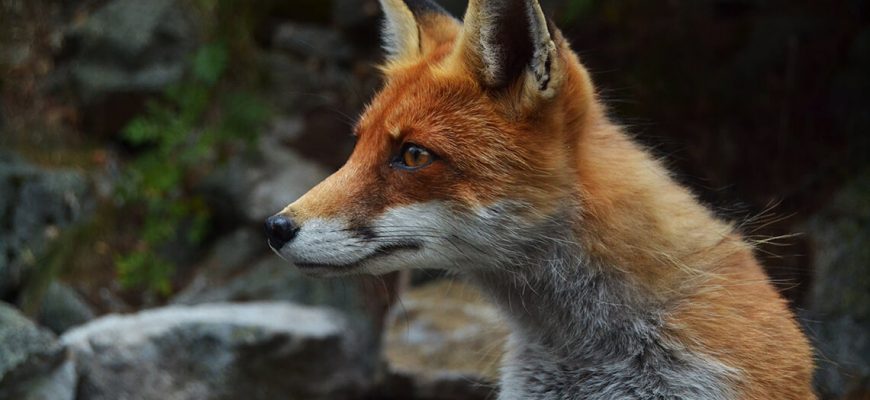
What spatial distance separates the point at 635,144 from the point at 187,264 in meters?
4.95

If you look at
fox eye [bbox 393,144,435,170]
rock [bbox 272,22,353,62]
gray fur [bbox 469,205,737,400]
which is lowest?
rock [bbox 272,22,353,62]

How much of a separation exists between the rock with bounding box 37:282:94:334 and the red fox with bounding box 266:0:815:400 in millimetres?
4082

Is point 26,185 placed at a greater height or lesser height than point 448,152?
lesser

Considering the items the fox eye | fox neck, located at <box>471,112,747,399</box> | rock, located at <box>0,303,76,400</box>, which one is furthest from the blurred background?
the fox eye

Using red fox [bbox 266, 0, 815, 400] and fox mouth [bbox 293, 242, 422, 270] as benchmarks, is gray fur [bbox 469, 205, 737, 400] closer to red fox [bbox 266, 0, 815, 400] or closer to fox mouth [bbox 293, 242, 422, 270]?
red fox [bbox 266, 0, 815, 400]

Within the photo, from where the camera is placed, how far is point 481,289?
12.2ft

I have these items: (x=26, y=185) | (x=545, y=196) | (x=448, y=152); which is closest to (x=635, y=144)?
(x=545, y=196)

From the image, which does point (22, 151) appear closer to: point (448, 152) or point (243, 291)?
point (243, 291)

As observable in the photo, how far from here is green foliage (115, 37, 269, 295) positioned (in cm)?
723

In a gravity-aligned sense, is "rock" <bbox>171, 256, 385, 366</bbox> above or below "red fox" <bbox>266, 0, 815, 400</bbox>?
below

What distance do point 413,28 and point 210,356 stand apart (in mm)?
2902

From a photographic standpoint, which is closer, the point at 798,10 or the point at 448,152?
the point at 448,152

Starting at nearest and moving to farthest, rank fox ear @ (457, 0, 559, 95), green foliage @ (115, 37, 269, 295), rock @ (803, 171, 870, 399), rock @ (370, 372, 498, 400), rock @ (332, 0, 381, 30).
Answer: fox ear @ (457, 0, 559, 95), rock @ (803, 171, 870, 399), rock @ (370, 372, 498, 400), green foliage @ (115, 37, 269, 295), rock @ (332, 0, 381, 30)

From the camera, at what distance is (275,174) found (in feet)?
25.7
